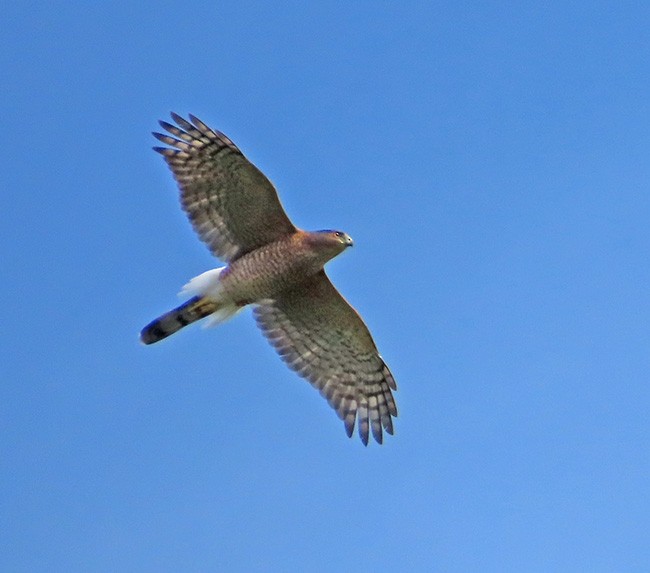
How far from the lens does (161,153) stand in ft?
48.0

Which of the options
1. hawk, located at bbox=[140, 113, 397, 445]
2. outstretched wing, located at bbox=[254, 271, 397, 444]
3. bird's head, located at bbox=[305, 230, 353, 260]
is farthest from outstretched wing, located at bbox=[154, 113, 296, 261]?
outstretched wing, located at bbox=[254, 271, 397, 444]

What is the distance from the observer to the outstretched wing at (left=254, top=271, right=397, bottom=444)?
1522 cm

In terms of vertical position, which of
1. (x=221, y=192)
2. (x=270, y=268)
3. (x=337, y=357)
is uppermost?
(x=221, y=192)

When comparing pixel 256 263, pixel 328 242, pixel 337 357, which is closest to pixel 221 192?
pixel 256 263

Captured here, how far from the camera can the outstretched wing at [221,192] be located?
46.7ft

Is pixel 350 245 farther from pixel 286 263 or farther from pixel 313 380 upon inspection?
pixel 313 380

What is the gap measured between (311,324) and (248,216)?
161cm

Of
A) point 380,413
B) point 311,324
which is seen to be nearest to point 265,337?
point 311,324

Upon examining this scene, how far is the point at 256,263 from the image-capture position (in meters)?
14.5

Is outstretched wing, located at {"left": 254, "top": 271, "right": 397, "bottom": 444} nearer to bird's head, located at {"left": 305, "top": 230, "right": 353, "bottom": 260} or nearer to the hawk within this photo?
the hawk

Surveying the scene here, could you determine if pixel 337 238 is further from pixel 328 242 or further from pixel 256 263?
pixel 256 263

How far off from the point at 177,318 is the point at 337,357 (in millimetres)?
2046

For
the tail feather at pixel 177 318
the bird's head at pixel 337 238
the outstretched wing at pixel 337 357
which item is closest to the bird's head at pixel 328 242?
the bird's head at pixel 337 238

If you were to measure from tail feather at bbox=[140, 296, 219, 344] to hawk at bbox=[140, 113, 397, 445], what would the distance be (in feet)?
0.04
